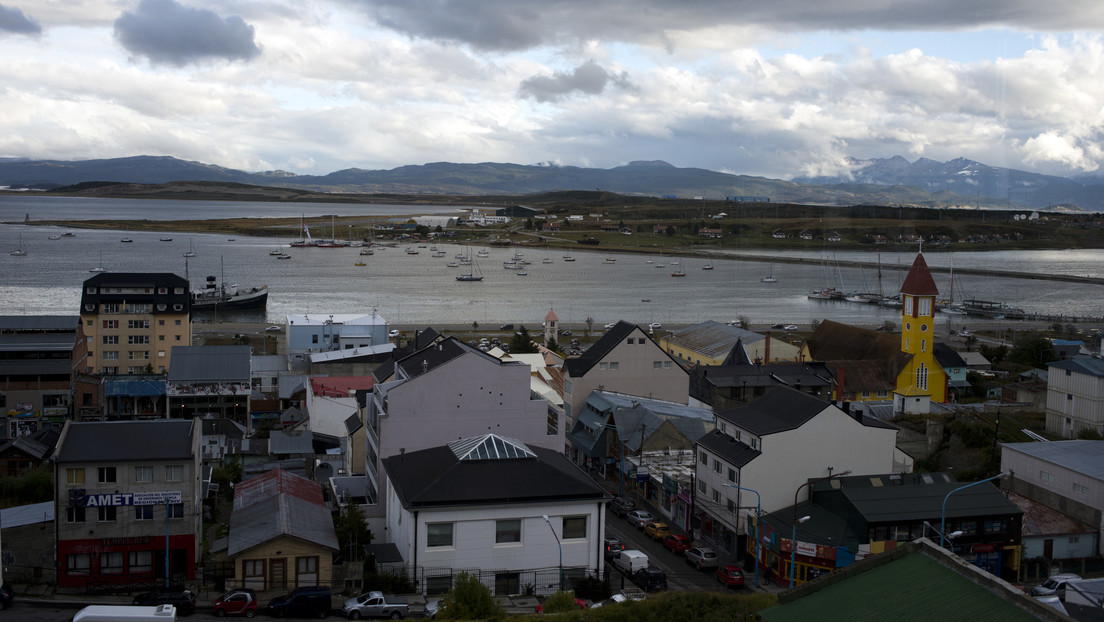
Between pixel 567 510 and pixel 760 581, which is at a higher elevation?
pixel 567 510

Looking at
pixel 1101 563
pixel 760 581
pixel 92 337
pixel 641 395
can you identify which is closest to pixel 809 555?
pixel 760 581

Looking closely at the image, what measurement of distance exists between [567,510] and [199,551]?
430cm

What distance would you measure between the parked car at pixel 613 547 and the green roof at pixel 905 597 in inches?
221

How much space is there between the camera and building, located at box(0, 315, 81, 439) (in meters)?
18.7

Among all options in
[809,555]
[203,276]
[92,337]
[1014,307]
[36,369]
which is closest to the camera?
[809,555]

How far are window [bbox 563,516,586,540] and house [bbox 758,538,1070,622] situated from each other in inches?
180

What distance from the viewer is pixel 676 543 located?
40.2ft

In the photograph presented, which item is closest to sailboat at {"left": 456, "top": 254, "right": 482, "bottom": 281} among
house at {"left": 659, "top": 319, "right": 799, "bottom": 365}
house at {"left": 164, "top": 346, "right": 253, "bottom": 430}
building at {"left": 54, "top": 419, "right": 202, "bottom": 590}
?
house at {"left": 659, "top": 319, "right": 799, "bottom": 365}

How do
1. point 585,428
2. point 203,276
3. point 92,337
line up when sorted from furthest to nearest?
point 203,276 → point 92,337 → point 585,428

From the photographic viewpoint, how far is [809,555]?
11.2 meters

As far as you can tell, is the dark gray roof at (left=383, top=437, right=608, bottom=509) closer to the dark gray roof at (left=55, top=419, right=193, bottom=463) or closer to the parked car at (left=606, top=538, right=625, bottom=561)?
the parked car at (left=606, top=538, right=625, bottom=561)

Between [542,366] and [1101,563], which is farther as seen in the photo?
[542,366]

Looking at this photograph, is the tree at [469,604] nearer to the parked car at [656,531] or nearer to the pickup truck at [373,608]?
the pickup truck at [373,608]

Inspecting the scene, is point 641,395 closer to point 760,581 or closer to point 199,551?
point 760,581
